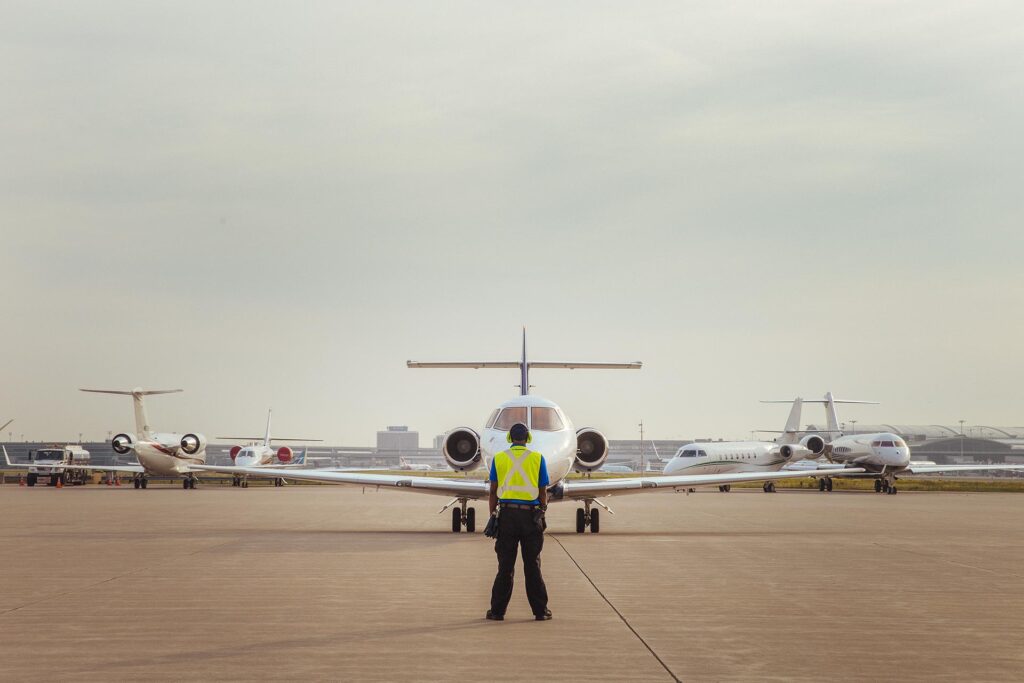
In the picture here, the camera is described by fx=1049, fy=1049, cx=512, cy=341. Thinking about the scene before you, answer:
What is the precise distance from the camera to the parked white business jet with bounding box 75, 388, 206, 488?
169ft

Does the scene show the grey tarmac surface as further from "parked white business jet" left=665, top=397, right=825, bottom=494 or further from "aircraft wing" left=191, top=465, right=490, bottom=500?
"parked white business jet" left=665, top=397, right=825, bottom=494

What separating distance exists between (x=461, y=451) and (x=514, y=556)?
11917 mm

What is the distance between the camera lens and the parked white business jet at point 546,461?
17891 millimetres

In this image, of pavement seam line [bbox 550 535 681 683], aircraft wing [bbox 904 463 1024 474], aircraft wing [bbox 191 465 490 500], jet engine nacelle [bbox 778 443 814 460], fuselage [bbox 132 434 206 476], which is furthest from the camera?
jet engine nacelle [bbox 778 443 814 460]

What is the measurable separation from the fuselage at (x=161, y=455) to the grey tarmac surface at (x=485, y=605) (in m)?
33.9

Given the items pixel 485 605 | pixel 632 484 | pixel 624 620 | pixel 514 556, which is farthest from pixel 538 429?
pixel 624 620

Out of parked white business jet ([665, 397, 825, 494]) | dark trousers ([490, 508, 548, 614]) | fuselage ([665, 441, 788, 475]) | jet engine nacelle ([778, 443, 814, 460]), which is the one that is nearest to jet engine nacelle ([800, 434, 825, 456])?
parked white business jet ([665, 397, 825, 494])

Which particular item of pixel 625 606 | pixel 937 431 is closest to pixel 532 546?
pixel 625 606

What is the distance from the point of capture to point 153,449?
51594 mm

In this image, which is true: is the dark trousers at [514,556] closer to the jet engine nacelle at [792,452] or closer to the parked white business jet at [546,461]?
the parked white business jet at [546,461]

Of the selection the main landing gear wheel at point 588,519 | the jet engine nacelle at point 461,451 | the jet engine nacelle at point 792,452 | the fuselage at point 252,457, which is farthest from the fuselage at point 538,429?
the fuselage at point 252,457

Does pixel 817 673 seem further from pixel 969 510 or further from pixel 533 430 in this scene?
pixel 969 510

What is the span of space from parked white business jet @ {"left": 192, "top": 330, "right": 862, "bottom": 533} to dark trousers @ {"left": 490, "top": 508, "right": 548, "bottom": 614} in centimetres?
751

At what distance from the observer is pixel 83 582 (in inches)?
431
